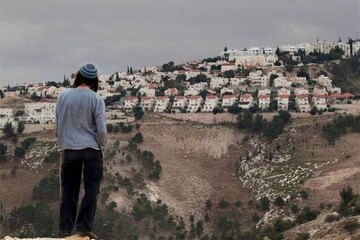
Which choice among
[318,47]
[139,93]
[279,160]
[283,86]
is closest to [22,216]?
[279,160]

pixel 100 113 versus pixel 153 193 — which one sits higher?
pixel 100 113

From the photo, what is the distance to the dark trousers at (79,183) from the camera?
5234mm

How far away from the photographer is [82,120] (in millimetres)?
5219

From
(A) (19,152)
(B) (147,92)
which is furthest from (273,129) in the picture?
(B) (147,92)

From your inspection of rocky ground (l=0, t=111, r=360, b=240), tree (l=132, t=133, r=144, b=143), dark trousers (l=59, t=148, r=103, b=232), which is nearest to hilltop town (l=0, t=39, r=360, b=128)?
rocky ground (l=0, t=111, r=360, b=240)

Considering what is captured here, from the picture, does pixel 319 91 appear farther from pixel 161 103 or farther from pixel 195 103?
pixel 161 103

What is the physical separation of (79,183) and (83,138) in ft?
1.18

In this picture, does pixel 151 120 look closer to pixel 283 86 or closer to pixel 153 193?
pixel 153 193

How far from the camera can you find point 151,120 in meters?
67.4

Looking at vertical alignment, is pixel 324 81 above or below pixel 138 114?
above

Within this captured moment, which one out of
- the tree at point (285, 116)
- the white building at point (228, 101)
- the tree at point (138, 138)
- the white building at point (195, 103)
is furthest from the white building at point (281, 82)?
the tree at point (138, 138)

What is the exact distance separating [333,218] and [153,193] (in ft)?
86.2

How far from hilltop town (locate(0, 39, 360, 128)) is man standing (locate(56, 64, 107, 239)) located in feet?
208

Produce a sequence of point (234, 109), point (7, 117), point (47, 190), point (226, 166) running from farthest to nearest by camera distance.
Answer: point (7, 117), point (234, 109), point (226, 166), point (47, 190)
